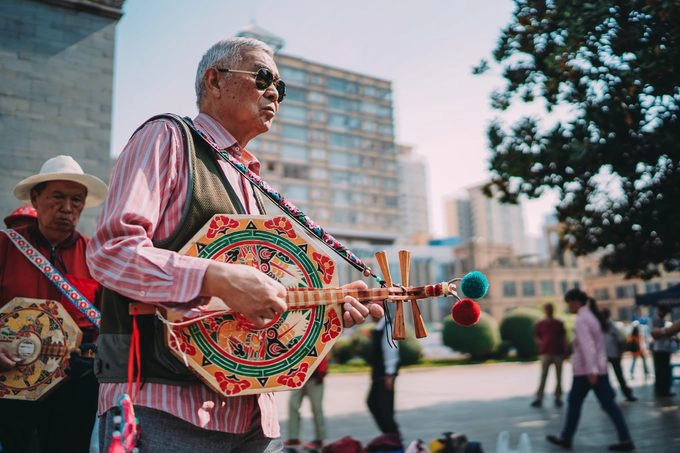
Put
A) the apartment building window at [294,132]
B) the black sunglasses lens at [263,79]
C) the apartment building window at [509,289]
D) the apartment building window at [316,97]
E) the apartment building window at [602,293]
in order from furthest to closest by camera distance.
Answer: the apartment building window at [602,293] < the apartment building window at [509,289] < the apartment building window at [316,97] < the apartment building window at [294,132] < the black sunglasses lens at [263,79]

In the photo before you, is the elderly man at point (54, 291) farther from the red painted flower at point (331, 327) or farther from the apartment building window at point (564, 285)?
the apartment building window at point (564, 285)

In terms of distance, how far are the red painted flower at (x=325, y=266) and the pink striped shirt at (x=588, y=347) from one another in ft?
19.9

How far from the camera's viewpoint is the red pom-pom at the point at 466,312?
1.79 metres

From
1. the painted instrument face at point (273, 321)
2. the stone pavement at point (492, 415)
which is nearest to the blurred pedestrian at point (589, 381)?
the stone pavement at point (492, 415)

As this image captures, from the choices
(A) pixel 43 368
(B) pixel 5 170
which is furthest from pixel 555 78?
(B) pixel 5 170

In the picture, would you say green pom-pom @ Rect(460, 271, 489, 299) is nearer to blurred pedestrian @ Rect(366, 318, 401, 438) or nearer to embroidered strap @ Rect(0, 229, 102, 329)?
embroidered strap @ Rect(0, 229, 102, 329)

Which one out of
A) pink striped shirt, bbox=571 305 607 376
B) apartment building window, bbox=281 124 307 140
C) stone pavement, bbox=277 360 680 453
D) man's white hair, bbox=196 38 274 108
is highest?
apartment building window, bbox=281 124 307 140

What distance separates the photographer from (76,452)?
9.41ft

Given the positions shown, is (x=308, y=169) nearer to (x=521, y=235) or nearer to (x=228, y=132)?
(x=228, y=132)

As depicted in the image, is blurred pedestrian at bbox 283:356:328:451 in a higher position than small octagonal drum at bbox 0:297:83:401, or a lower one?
lower

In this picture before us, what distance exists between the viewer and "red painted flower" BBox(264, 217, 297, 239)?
5.32ft

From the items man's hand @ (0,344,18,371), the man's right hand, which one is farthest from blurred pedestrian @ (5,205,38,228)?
the man's right hand

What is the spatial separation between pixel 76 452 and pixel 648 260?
8.80m

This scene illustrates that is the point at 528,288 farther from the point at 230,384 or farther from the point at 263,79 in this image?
the point at 230,384
